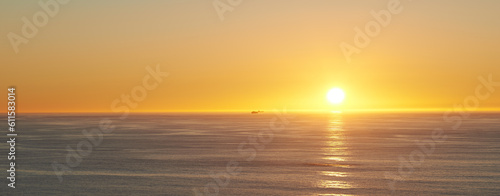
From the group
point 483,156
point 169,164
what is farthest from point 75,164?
point 483,156

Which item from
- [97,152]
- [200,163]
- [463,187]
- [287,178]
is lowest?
[463,187]

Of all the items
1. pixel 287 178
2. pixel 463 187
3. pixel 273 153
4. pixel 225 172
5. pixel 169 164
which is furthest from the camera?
pixel 273 153

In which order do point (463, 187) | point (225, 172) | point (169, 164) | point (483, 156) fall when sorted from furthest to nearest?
1. point (483, 156)
2. point (169, 164)
3. point (225, 172)
4. point (463, 187)

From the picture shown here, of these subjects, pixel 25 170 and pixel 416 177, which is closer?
pixel 416 177

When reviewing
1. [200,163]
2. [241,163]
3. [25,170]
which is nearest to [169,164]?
[200,163]

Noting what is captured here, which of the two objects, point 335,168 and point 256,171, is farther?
point 335,168

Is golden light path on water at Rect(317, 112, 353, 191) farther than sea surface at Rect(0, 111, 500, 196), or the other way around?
golden light path on water at Rect(317, 112, 353, 191)

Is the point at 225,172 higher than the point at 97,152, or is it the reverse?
the point at 97,152

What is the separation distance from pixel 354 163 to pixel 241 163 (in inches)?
379

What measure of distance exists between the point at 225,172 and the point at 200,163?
6110 millimetres

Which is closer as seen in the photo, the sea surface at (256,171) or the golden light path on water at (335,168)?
the sea surface at (256,171)

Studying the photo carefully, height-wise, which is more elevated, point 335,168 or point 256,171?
point 256,171

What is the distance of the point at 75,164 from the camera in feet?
148

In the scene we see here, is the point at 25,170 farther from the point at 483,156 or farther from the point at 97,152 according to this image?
the point at 483,156
